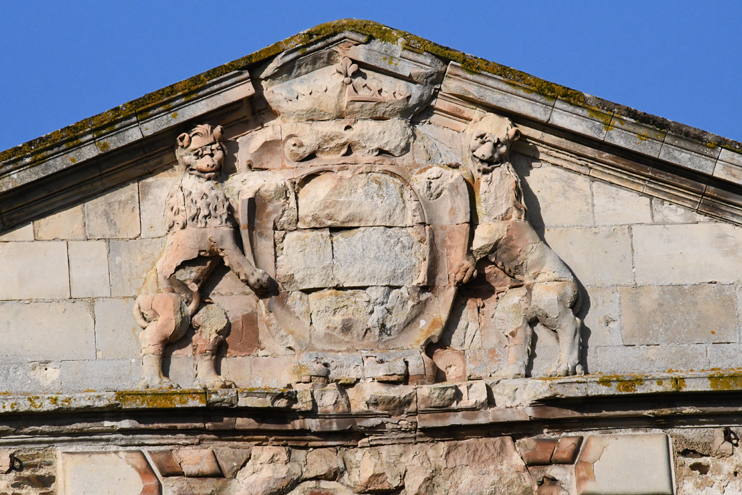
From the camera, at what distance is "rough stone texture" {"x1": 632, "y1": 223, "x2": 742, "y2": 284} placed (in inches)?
327

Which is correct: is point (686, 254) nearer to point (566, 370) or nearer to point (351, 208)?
point (566, 370)

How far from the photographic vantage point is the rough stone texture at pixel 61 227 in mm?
8211

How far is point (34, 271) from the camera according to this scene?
8156 millimetres

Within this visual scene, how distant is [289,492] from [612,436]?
2082 mm

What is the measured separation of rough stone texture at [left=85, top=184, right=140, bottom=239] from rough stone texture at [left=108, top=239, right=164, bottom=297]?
71 millimetres

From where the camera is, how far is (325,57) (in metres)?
8.34

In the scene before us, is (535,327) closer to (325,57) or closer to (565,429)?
(565,429)

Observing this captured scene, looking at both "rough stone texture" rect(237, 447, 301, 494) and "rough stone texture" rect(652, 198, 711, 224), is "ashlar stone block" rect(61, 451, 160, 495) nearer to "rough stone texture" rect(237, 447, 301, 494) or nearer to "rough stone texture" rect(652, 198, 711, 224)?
"rough stone texture" rect(237, 447, 301, 494)

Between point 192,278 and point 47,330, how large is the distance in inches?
39.0

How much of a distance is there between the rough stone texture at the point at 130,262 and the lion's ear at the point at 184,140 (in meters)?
0.64

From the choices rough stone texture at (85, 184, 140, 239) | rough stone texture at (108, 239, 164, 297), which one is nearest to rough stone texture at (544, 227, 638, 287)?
rough stone texture at (108, 239, 164, 297)

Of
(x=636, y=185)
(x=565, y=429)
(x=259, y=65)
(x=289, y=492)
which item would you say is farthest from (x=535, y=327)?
(x=259, y=65)

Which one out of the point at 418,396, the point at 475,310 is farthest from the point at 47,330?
the point at 475,310

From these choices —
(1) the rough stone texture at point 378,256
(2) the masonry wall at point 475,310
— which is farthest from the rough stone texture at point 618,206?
(1) the rough stone texture at point 378,256
